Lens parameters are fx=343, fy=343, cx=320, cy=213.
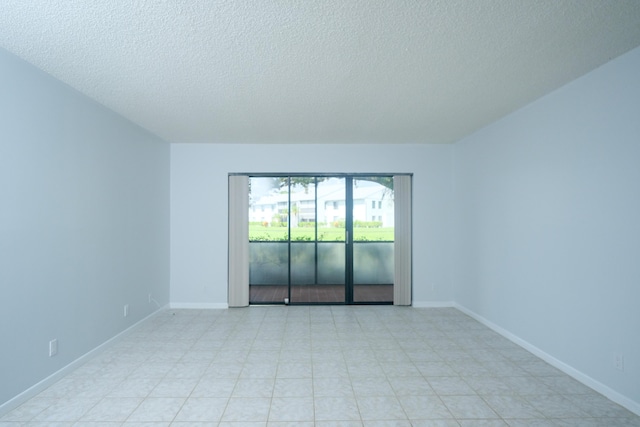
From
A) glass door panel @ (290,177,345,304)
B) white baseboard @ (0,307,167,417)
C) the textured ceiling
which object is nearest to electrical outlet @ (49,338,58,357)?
white baseboard @ (0,307,167,417)

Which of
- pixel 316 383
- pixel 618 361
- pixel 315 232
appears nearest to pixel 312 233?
pixel 315 232

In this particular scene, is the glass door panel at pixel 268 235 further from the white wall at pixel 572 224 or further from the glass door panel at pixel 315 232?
the white wall at pixel 572 224

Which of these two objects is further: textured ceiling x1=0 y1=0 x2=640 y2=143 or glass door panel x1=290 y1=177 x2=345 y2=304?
glass door panel x1=290 y1=177 x2=345 y2=304

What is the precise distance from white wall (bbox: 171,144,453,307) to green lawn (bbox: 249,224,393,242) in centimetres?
44

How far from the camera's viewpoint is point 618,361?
2494 millimetres

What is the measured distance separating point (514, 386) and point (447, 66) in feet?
8.49

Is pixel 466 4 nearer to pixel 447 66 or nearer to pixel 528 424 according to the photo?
pixel 447 66

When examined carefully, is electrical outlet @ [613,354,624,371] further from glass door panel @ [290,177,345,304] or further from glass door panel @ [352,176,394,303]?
glass door panel @ [290,177,345,304]

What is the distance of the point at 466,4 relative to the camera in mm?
1840

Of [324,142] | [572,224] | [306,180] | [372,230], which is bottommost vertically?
[372,230]

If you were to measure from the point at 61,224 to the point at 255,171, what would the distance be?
9.00 feet

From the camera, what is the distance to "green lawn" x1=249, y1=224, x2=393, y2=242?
536cm

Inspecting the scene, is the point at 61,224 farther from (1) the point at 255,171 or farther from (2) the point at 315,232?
(2) the point at 315,232

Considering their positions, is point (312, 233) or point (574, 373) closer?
point (574, 373)
